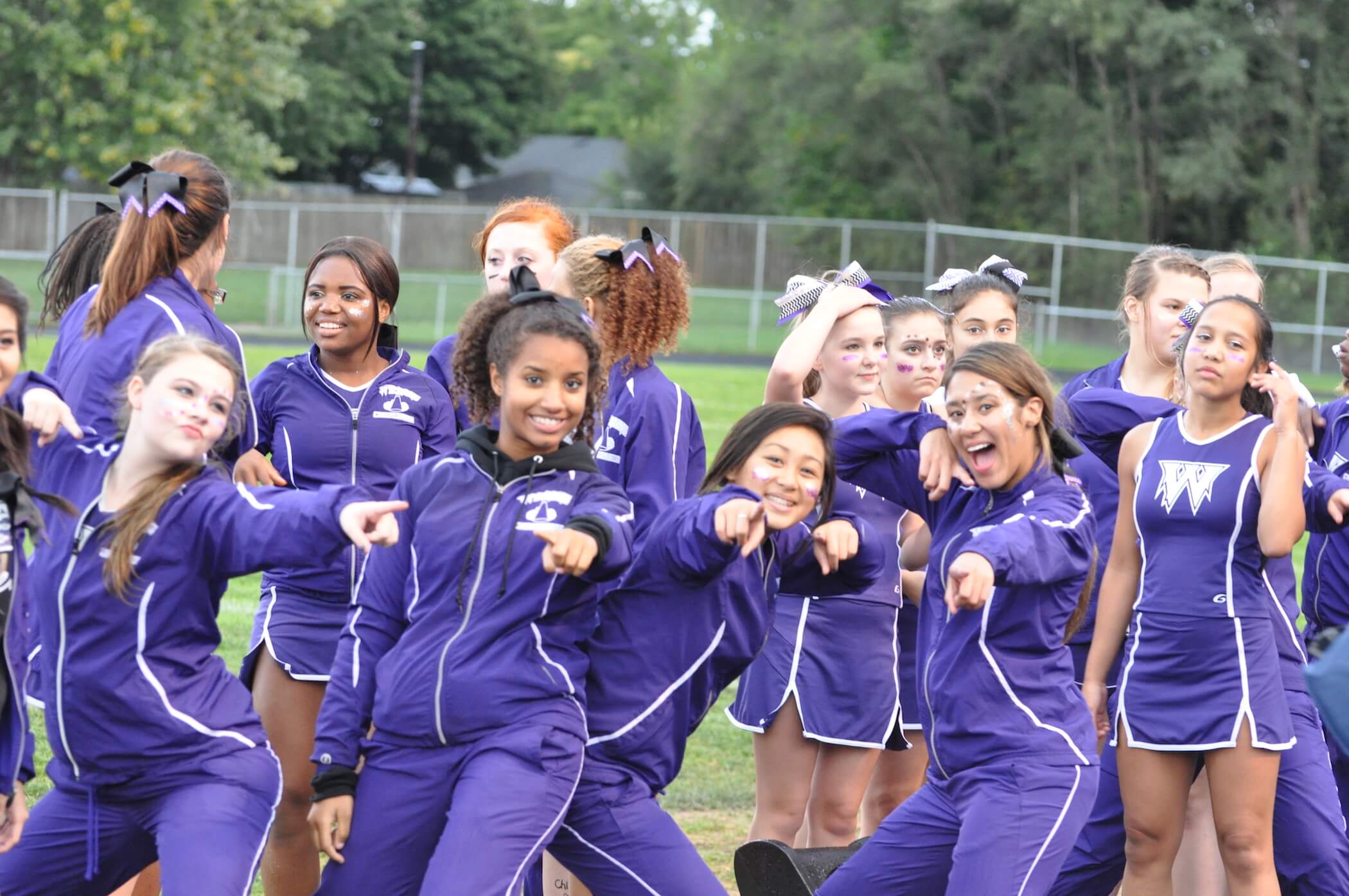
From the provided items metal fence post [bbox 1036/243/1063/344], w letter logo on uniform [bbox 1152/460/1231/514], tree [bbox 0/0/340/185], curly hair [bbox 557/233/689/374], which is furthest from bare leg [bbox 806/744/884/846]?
tree [bbox 0/0/340/185]

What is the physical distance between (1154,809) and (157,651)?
8.58 ft

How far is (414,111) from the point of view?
54719 mm

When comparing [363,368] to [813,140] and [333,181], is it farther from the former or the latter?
[333,181]

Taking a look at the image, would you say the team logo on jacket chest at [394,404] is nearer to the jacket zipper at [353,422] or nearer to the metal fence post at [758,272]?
the jacket zipper at [353,422]

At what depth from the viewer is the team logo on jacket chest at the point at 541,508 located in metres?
3.58

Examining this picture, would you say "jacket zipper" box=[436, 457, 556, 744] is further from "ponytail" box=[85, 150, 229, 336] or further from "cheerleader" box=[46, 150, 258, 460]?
"ponytail" box=[85, 150, 229, 336]

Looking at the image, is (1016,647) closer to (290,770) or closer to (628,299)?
(628,299)

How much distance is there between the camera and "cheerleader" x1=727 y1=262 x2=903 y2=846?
4.79 meters

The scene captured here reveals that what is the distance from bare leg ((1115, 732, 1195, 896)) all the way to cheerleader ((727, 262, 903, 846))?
80cm

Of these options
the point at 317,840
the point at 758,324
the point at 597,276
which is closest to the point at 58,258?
the point at 597,276

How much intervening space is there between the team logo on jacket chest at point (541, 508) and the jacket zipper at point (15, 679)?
1.13 metres

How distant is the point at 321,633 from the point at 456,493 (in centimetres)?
119

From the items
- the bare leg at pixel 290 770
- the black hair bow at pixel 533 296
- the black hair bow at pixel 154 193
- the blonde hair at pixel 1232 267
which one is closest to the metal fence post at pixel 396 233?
the blonde hair at pixel 1232 267

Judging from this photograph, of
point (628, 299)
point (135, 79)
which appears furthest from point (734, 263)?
point (628, 299)
